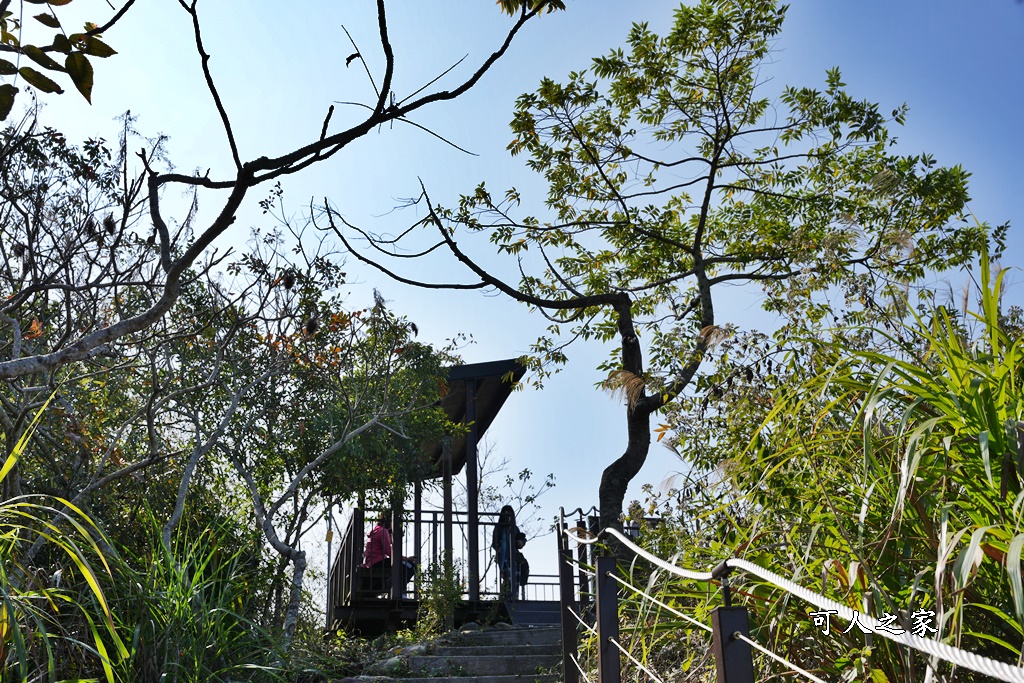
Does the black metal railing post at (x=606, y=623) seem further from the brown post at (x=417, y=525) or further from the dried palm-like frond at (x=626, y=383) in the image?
the brown post at (x=417, y=525)

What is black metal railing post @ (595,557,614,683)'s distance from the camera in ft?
7.71

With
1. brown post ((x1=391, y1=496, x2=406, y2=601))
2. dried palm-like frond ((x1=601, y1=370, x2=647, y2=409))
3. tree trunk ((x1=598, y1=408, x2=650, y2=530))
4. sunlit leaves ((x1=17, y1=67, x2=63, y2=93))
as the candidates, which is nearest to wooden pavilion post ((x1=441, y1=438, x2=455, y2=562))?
brown post ((x1=391, y1=496, x2=406, y2=601))

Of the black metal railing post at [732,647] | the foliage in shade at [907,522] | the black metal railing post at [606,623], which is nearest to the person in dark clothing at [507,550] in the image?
the black metal railing post at [606,623]

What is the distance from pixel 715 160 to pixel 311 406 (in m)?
7.06

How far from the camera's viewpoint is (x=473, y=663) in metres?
6.71

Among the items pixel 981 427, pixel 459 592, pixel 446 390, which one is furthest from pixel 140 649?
pixel 446 390

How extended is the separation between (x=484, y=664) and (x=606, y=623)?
4.70 meters

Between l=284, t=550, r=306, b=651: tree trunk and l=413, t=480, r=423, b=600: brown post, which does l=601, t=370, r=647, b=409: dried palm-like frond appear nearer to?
l=284, t=550, r=306, b=651: tree trunk

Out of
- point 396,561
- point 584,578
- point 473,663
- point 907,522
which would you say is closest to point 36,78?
point 907,522

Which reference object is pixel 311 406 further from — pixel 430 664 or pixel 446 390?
pixel 430 664

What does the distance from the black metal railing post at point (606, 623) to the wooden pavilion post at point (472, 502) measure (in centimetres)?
855

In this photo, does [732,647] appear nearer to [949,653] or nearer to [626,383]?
[949,653]

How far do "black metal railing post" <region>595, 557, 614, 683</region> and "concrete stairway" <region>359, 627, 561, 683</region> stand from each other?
382cm

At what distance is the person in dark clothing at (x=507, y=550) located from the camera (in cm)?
1117
